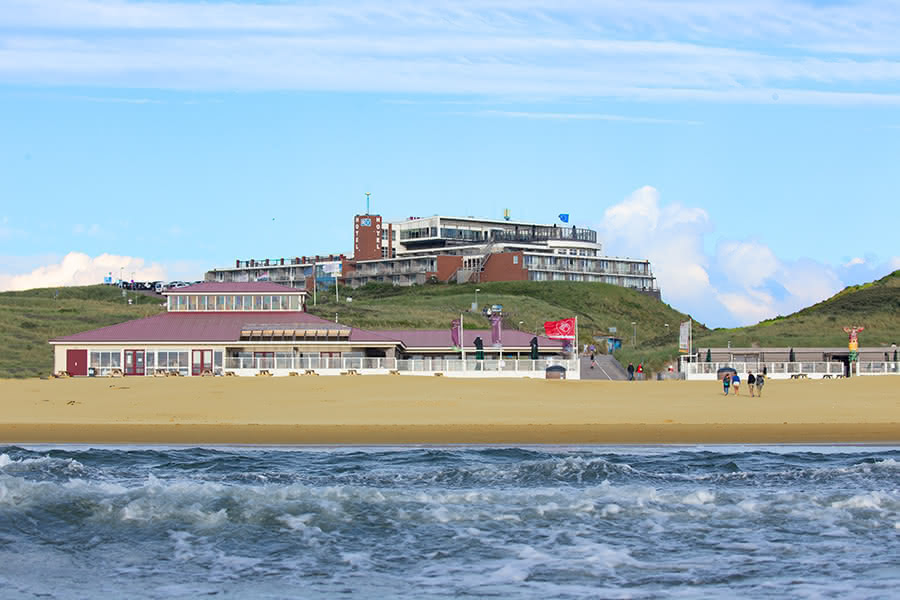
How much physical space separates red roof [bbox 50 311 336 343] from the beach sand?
42.4 feet

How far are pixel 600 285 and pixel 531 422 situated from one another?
118423 mm

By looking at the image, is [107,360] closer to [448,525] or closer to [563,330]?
[563,330]

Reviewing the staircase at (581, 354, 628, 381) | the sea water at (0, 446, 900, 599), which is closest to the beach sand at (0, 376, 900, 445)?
the sea water at (0, 446, 900, 599)

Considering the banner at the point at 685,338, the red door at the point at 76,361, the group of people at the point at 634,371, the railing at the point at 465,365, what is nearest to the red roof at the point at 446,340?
the group of people at the point at 634,371

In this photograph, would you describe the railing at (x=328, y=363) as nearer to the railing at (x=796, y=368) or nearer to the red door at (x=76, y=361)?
the red door at (x=76, y=361)

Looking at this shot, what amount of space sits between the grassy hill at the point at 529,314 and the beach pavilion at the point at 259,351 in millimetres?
4629

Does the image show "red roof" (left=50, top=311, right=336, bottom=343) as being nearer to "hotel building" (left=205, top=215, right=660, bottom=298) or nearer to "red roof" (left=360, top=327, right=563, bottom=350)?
"red roof" (left=360, top=327, right=563, bottom=350)

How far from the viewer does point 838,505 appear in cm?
1914

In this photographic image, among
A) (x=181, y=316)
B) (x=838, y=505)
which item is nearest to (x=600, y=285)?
(x=181, y=316)

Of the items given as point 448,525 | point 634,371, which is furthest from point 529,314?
point 448,525

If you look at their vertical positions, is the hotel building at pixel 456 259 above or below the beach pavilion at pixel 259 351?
above

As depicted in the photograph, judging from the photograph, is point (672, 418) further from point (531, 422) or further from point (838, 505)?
point (838, 505)

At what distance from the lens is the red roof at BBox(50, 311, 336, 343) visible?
58.8m

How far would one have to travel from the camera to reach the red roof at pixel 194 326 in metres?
58.8
